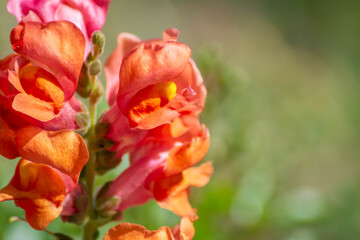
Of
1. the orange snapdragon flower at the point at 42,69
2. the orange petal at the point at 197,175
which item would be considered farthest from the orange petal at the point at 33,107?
the orange petal at the point at 197,175

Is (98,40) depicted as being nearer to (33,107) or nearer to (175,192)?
(33,107)

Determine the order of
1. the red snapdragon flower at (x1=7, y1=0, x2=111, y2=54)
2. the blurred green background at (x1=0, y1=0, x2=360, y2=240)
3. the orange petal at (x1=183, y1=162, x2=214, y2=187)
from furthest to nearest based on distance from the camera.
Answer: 1. the blurred green background at (x1=0, y1=0, x2=360, y2=240)
2. the orange petal at (x1=183, y1=162, x2=214, y2=187)
3. the red snapdragon flower at (x1=7, y1=0, x2=111, y2=54)

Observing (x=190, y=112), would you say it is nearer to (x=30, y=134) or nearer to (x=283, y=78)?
(x=30, y=134)

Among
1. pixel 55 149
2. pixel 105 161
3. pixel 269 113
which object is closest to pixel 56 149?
pixel 55 149

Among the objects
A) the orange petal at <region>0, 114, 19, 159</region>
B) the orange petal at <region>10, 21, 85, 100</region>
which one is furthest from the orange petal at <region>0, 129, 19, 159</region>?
the orange petal at <region>10, 21, 85, 100</region>

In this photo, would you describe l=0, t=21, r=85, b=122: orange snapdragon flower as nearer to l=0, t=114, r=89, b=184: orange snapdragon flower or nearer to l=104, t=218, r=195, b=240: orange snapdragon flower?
l=0, t=114, r=89, b=184: orange snapdragon flower
